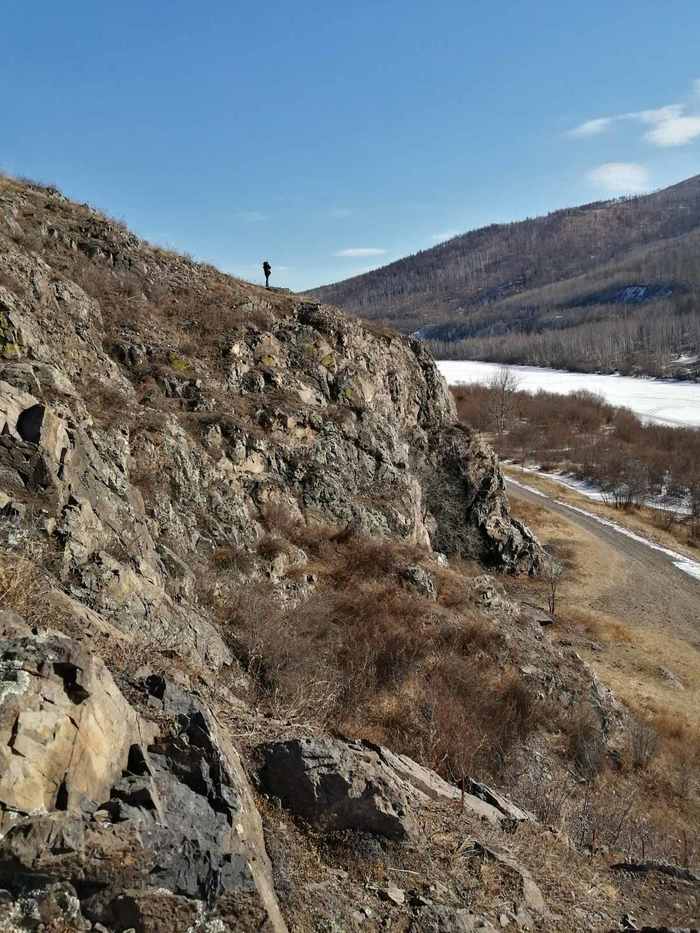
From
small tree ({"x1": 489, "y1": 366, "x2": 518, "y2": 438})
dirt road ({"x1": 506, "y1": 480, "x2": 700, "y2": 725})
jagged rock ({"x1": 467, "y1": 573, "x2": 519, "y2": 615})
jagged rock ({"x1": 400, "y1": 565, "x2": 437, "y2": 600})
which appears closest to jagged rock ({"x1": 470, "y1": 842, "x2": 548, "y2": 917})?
jagged rock ({"x1": 400, "y1": 565, "x2": 437, "y2": 600})

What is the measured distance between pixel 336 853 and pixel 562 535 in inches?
1538

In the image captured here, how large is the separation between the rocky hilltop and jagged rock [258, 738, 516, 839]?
3 centimetres

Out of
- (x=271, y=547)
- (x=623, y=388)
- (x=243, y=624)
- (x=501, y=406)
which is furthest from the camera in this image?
(x=623, y=388)

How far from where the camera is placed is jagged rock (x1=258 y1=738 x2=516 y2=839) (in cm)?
533

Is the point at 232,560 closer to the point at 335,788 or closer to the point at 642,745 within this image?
the point at 335,788

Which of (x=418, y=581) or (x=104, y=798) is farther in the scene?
(x=418, y=581)

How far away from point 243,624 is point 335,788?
27.6 ft

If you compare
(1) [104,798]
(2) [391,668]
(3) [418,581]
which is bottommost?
(2) [391,668]

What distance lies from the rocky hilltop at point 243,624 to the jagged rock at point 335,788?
3cm

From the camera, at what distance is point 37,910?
3.30 meters

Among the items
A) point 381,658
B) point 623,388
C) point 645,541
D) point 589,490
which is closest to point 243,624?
point 381,658

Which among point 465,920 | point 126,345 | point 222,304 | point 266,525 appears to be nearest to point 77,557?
point 465,920

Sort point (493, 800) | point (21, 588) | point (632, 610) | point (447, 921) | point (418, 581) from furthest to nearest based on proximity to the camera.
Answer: point (632, 610)
point (418, 581)
point (493, 800)
point (21, 588)
point (447, 921)

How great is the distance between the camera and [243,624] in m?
13.6
